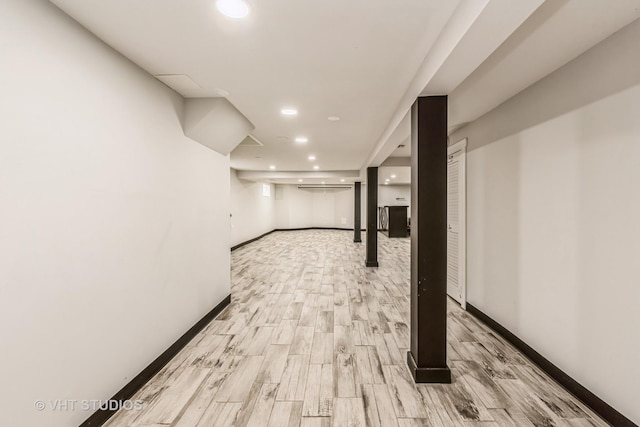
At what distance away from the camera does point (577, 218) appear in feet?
6.56

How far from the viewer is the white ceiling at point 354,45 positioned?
1421mm

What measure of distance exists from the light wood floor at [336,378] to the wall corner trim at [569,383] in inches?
1.9

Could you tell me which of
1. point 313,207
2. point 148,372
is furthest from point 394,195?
point 148,372

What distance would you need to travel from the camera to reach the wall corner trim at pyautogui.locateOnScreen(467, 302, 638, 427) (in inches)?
66.0

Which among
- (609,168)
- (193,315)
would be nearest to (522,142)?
(609,168)

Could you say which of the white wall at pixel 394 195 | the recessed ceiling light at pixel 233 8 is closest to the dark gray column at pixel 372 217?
the recessed ceiling light at pixel 233 8

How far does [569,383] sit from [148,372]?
305 centimetres

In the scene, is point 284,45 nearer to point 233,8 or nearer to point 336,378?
point 233,8

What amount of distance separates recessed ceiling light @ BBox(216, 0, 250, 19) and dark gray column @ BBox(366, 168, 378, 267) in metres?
4.86

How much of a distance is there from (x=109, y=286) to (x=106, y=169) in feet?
2.41

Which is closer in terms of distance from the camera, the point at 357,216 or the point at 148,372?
the point at 148,372

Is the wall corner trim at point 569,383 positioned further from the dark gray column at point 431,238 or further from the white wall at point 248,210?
the white wall at point 248,210

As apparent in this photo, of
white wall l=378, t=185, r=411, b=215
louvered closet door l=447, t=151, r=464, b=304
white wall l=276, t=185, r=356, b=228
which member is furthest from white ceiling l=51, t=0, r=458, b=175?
white wall l=276, t=185, r=356, b=228

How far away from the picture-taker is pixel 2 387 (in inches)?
47.8
